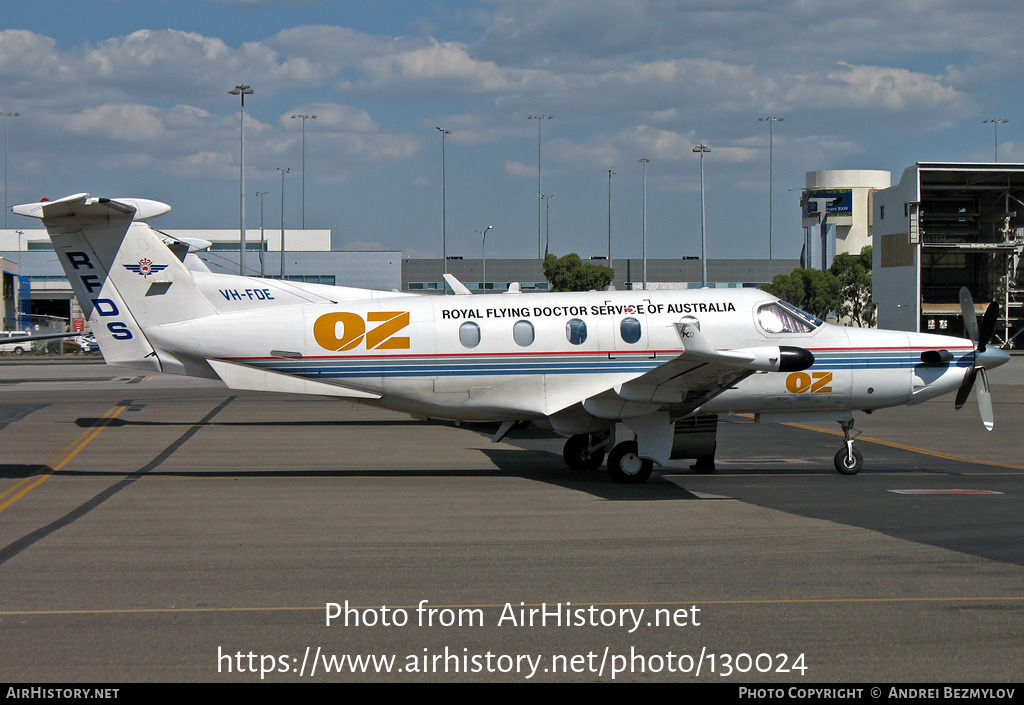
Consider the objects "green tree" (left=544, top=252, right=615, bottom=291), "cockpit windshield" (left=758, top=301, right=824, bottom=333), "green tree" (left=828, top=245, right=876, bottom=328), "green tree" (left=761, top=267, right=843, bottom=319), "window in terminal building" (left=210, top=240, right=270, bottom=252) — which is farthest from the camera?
"window in terminal building" (left=210, top=240, right=270, bottom=252)

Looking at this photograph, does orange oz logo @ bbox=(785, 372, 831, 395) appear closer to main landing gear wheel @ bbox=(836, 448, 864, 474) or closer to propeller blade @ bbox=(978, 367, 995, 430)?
main landing gear wheel @ bbox=(836, 448, 864, 474)

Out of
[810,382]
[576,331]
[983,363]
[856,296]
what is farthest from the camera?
[856,296]

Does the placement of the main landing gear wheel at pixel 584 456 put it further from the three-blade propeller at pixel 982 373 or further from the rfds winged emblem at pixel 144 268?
the rfds winged emblem at pixel 144 268

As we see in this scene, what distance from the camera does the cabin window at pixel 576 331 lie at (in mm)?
14703

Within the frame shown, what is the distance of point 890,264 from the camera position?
66.5 m

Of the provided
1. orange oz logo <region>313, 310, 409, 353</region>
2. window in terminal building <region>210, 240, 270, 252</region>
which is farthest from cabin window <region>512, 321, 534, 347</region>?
window in terminal building <region>210, 240, 270, 252</region>

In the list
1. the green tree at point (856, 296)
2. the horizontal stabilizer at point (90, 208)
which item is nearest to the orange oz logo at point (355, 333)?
the horizontal stabilizer at point (90, 208)

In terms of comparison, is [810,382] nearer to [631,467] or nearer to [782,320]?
[782,320]

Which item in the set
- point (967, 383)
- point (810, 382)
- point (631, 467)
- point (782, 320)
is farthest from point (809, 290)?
point (631, 467)

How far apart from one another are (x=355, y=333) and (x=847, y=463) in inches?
309

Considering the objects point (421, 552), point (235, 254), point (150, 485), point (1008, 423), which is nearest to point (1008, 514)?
point (421, 552)

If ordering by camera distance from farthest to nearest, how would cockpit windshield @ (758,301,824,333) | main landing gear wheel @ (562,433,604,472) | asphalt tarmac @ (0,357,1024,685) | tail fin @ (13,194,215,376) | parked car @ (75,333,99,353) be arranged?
parked car @ (75,333,99,353)
main landing gear wheel @ (562,433,604,472)
cockpit windshield @ (758,301,824,333)
tail fin @ (13,194,215,376)
asphalt tarmac @ (0,357,1024,685)

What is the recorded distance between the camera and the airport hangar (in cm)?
6350

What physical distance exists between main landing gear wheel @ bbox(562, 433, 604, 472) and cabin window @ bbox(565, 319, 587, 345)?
64.4 inches
